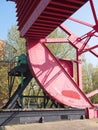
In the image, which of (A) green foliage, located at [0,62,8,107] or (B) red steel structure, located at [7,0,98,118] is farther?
(A) green foliage, located at [0,62,8,107]

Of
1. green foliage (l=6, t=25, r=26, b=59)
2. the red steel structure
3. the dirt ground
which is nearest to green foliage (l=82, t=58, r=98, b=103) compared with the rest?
green foliage (l=6, t=25, r=26, b=59)

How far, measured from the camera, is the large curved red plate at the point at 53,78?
1830cm

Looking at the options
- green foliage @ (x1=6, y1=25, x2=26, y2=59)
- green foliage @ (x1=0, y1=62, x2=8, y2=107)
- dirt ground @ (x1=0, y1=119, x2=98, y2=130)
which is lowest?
dirt ground @ (x1=0, y1=119, x2=98, y2=130)

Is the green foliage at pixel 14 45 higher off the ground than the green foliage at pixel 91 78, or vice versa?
the green foliage at pixel 14 45

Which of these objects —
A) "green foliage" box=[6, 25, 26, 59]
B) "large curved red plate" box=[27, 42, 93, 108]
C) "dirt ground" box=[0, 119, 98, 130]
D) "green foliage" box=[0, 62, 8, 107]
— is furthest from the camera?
"green foliage" box=[6, 25, 26, 59]

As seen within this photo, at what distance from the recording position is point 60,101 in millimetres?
18141

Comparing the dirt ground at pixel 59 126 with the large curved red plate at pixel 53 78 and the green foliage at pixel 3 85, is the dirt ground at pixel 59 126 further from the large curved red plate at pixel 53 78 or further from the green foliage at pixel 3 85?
the green foliage at pixel 3 85

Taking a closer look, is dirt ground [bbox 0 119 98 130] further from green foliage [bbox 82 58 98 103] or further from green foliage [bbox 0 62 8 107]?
green foliage [bbox 82 58 98 103]

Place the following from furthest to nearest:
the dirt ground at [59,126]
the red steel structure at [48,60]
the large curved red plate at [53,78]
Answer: the large curved red plate at [53,78]
the red steel structure at [48,60]
the dirt ground at [59,126]

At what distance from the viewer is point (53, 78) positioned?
18938mm

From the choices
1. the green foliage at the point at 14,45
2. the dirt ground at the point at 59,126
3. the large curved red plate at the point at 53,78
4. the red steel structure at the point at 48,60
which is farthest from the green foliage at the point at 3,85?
A: the dirt ground at the point at 59,126

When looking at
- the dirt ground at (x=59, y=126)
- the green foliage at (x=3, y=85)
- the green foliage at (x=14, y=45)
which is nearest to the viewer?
the dirt ground at (x=59, y=126)

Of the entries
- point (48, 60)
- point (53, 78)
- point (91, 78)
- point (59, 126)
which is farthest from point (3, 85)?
point (91, 78)

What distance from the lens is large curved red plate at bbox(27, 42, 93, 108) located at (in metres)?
18.3
